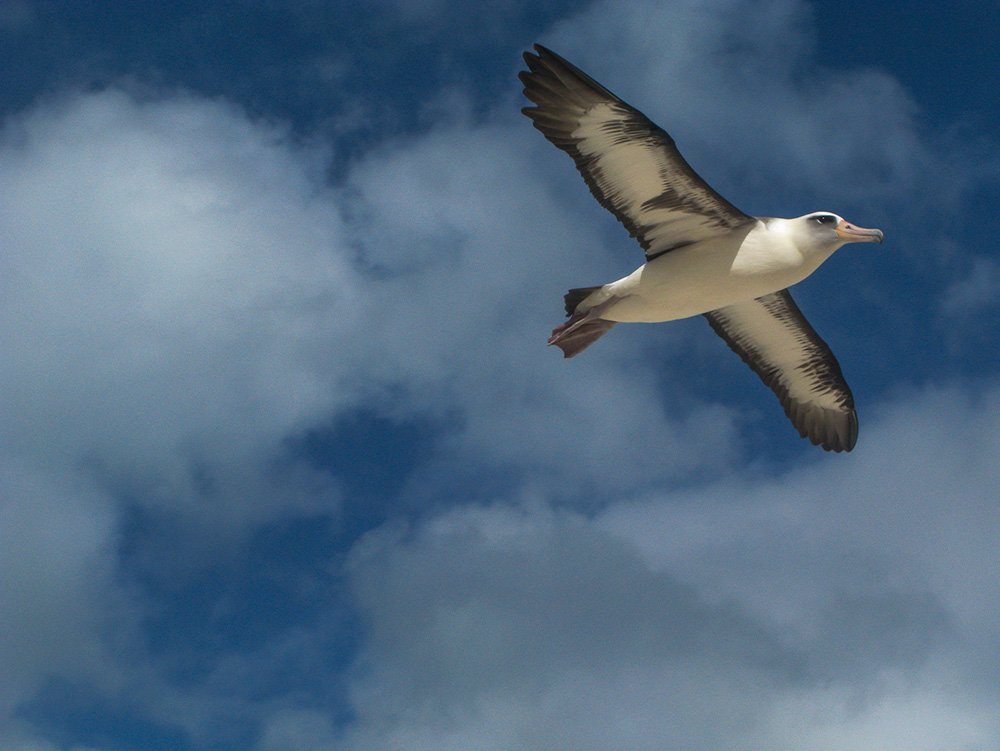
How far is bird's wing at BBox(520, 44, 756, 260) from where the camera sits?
12117 millimetres

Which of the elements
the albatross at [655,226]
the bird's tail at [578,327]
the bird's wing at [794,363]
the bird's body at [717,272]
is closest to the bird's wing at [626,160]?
the albatross at [655,226]

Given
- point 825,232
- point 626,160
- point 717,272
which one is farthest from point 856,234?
point 626,160

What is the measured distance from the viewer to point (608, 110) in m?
12.3

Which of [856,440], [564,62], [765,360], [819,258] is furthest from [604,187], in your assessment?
[856,440]

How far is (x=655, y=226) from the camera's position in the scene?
531 inches

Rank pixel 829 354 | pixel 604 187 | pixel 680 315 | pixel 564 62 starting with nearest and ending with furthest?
1. pixel 564 62
2. pixel 604 187
3. pixel 680 315
4. pixel 829 354

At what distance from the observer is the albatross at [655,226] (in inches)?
484

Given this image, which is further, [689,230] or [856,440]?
[856,440]

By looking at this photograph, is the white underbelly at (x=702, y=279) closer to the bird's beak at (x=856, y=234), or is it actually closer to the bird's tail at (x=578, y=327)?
the bird's tail at (x=578, y=327)

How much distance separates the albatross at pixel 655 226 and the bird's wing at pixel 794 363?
235cm

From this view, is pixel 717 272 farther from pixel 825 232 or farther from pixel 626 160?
pixel 626 160

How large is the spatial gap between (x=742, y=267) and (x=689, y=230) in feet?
2.69

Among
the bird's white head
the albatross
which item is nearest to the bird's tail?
the albatross

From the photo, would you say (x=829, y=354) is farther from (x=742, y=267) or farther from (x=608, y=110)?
(x=608, y=110)
